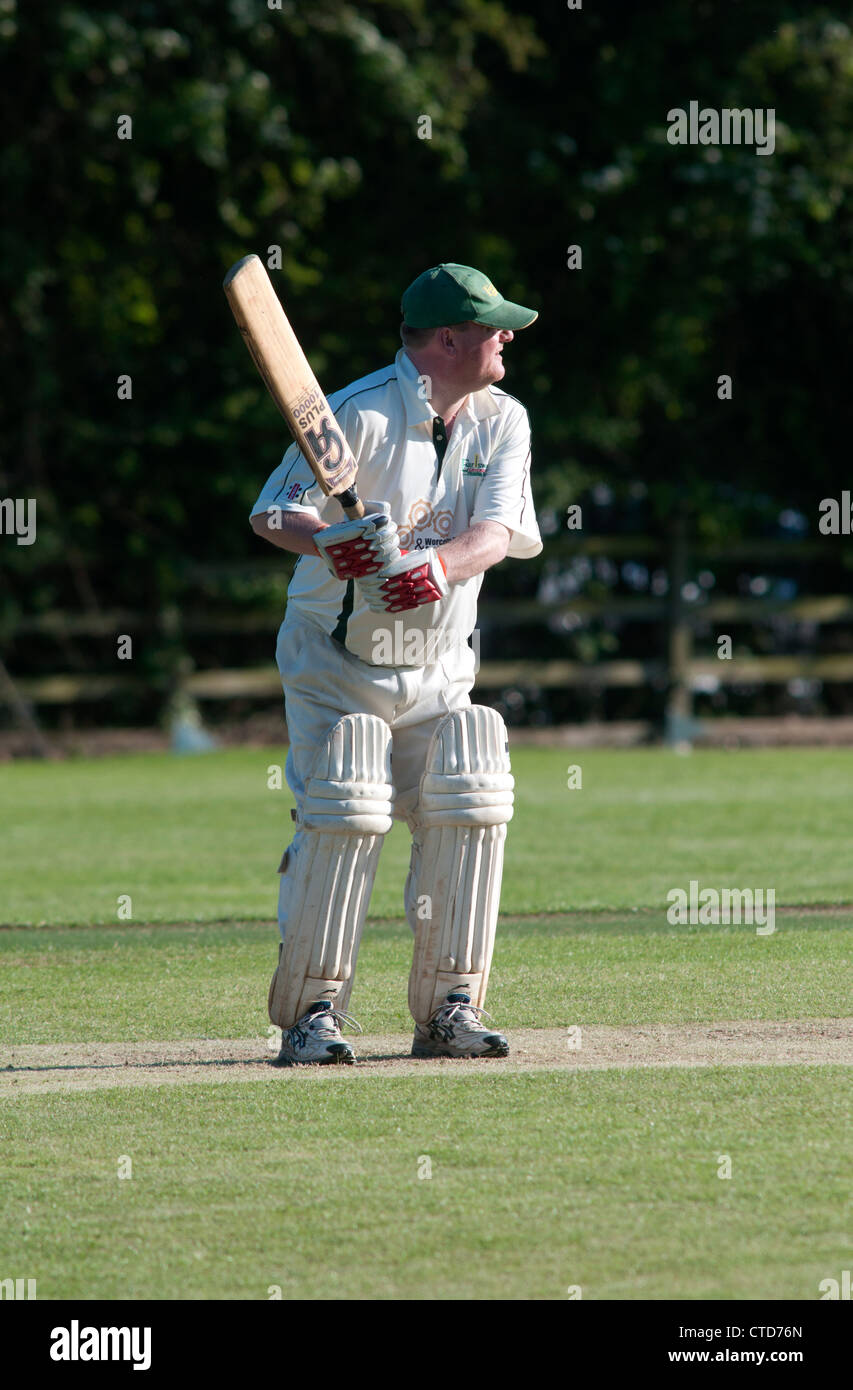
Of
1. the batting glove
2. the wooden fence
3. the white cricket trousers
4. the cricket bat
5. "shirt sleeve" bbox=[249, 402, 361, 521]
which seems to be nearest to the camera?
the batting glove

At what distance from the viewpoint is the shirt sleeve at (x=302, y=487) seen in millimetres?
4734

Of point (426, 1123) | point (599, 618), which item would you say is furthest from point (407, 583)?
point (599, 618)

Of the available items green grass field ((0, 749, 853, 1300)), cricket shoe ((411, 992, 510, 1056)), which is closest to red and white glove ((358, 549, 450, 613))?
cricket shoe ((411, 992, 510, 1056))

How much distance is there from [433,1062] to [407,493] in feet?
4.74

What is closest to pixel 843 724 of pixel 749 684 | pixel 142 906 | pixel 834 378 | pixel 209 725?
pixel 749 684

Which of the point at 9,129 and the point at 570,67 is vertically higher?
the point at 570,67

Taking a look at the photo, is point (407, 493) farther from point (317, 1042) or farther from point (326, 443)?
point (317, 1042)

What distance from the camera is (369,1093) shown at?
4250 mm

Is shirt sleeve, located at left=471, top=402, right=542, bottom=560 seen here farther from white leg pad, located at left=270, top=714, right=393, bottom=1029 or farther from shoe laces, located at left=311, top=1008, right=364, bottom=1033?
shoe laces, located at left=311, top=1008, right=364, bottom=1033

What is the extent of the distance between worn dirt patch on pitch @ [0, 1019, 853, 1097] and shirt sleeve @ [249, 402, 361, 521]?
1.37 m

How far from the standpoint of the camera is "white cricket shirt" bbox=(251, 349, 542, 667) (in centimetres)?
481

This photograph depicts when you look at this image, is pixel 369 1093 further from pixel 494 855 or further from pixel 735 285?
pixel 735 285

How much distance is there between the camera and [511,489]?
16.3 ft
